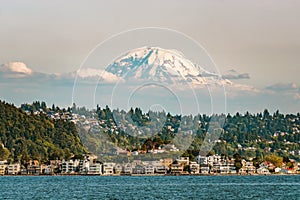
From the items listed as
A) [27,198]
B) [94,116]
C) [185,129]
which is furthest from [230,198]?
[185,129]

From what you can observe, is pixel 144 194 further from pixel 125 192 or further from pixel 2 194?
pixel 2 194

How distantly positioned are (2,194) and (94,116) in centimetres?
2983

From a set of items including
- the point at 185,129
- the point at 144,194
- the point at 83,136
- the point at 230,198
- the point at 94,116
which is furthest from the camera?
the point at 83,136

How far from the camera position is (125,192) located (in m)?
125

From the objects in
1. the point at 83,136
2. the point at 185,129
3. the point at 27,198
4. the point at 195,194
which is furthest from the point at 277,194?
the point at 83,136

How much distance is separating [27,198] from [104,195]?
10.4m

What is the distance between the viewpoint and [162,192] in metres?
123

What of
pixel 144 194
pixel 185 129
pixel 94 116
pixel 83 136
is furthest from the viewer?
pixel 83 136

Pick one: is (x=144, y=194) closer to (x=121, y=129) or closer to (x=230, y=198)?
(x=230, y=198)

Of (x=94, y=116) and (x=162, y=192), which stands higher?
(x=94, y=116)

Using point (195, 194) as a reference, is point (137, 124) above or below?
above

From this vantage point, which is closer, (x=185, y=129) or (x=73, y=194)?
(x=73, y=194)

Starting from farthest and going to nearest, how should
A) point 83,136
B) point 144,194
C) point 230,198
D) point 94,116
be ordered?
1. point 83,136
2. point 94,116
3. point 144,194
4. point 230,198

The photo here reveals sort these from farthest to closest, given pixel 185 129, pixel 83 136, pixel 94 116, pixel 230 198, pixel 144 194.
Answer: pixel 83 136 < pixel 185 129 < pixel 94 116 < pixel 144 194 < pixel 230 198
